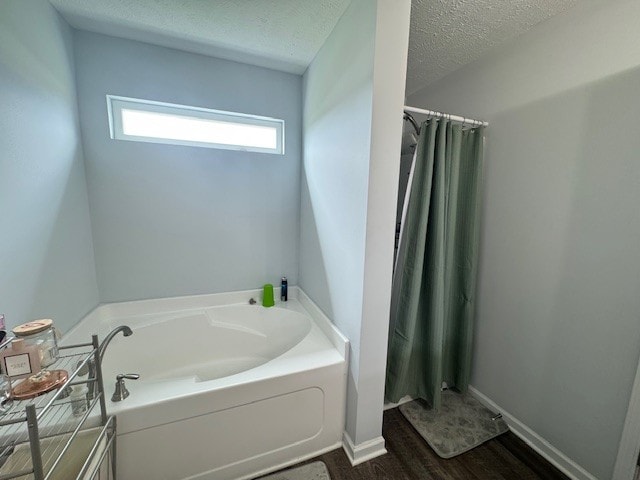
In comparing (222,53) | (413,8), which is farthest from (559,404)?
(222,53)

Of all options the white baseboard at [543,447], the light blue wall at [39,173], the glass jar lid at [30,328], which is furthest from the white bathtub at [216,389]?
the white baseboard at [543,447]

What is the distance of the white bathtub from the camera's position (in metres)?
1.13

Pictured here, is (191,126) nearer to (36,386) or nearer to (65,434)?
(36,386)

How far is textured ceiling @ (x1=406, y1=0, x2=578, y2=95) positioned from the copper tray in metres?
2.15

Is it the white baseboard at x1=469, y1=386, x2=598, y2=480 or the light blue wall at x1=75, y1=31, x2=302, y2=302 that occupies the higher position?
the light blue wall at x1=75, y1=31, x2=302, y2=302

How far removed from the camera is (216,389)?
1180 millimetres

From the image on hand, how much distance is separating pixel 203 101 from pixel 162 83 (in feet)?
0.85

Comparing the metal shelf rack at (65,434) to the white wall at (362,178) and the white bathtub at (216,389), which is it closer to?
the white bathtub at (216,389)

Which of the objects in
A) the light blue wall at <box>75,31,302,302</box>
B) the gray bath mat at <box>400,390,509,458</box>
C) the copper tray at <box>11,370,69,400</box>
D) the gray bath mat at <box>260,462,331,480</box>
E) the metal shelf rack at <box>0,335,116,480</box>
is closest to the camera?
the copper tray at <box>11,370,69,400</box>

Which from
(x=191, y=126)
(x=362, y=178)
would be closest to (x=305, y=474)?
(x=362, y=178)

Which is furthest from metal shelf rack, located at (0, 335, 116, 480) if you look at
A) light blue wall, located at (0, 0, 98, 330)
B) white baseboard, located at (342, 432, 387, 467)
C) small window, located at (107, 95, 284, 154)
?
small window, located at (107, 95, 284, 154)

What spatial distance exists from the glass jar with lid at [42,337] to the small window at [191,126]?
1.35m

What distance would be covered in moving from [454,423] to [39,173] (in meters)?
2.67

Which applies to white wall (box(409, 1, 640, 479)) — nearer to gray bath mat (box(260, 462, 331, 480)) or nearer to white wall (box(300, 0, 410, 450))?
white wall (box(300, 0, 410, 450))
